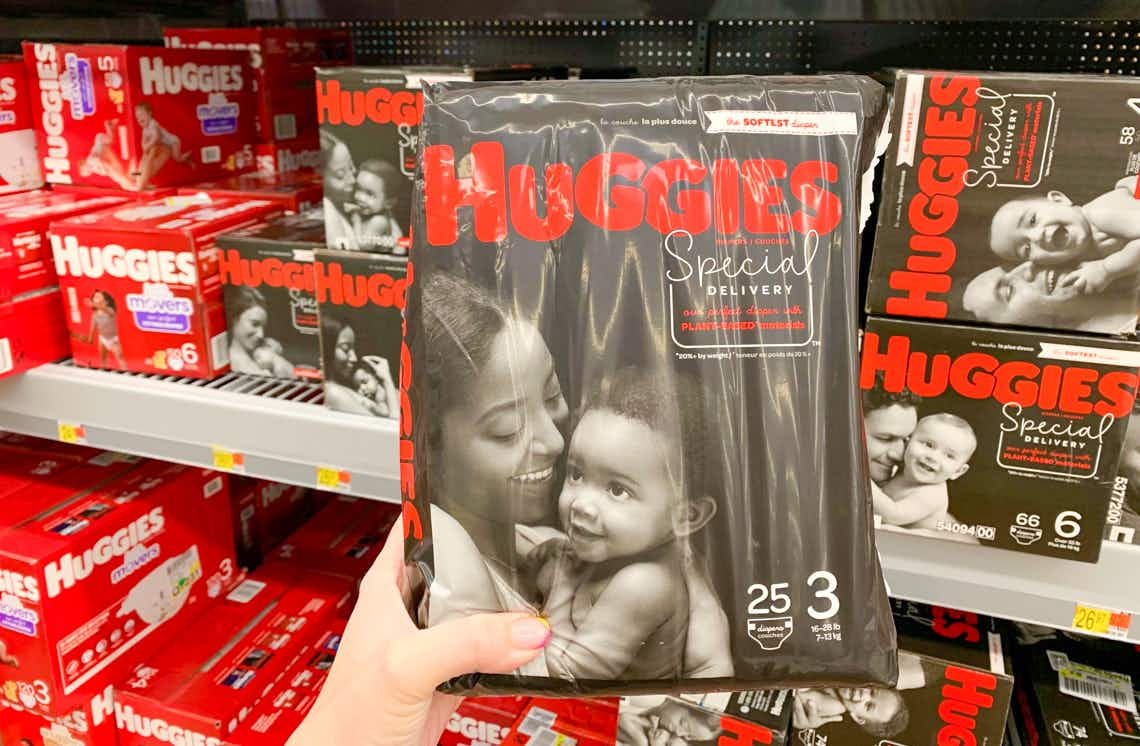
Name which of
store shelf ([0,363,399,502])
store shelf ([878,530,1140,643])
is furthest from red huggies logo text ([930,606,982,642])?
store shelf ([0,363,399,502])

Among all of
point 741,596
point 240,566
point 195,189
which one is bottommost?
point 240,566

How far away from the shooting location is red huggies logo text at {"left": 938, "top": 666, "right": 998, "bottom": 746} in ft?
3.40

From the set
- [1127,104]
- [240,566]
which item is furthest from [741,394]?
[240,566]

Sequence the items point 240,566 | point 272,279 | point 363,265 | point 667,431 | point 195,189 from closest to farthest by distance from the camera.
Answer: point 667,431 < point 363,265 < point 272,279 < point 195,189 < point 240,566

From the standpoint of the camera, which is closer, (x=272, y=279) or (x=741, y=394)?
(x=741, y=394)

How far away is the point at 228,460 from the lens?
122cm

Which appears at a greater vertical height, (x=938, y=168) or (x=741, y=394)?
(x=938, y=168)

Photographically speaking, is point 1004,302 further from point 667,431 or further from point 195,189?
point 195,189

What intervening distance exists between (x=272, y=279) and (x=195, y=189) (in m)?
0.34

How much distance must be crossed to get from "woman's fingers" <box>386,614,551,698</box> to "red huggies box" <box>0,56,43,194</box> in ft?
4.11

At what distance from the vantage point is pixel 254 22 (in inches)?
70.9

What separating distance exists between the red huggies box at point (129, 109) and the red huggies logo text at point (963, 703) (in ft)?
4.57

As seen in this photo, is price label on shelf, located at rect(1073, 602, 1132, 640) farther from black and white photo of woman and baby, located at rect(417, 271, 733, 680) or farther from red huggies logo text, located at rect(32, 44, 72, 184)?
red huggies logo text, located at rect(32, 44, 72, 184)

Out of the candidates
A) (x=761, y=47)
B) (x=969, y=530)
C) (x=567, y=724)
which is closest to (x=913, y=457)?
(x=969, y=530)
